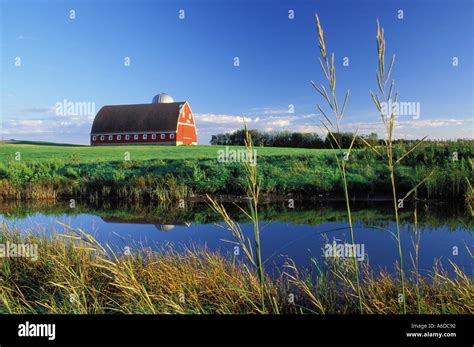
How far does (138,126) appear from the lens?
26344mm

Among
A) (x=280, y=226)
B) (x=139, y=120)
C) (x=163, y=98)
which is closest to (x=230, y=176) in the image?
(x=280, y=226)

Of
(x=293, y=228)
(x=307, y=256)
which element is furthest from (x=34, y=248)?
(x=293, y=228)

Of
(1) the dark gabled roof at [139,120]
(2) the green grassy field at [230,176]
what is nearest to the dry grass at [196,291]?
(2) the green grassy field at [230,176]

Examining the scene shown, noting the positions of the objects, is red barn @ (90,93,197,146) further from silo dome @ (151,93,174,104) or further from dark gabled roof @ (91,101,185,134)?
silo dome @ (151,93,174,104)

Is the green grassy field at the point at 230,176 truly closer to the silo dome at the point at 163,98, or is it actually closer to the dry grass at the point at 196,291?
the dry grass at the point at 196,291

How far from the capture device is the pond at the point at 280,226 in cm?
631

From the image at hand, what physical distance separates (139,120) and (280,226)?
19647 millimetres

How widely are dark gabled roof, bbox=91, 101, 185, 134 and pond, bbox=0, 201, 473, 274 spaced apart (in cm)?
1326

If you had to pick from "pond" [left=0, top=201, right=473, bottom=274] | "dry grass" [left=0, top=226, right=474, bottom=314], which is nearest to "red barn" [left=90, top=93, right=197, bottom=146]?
"pond" [left=0, top=201, right=473, bottom=274]

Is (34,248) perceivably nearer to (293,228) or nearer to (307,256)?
(307,256)

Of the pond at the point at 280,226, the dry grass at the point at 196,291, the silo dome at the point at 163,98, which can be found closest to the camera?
the dry grass at the point at 196,291

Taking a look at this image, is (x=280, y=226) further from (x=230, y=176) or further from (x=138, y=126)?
(x=138, y=126)
